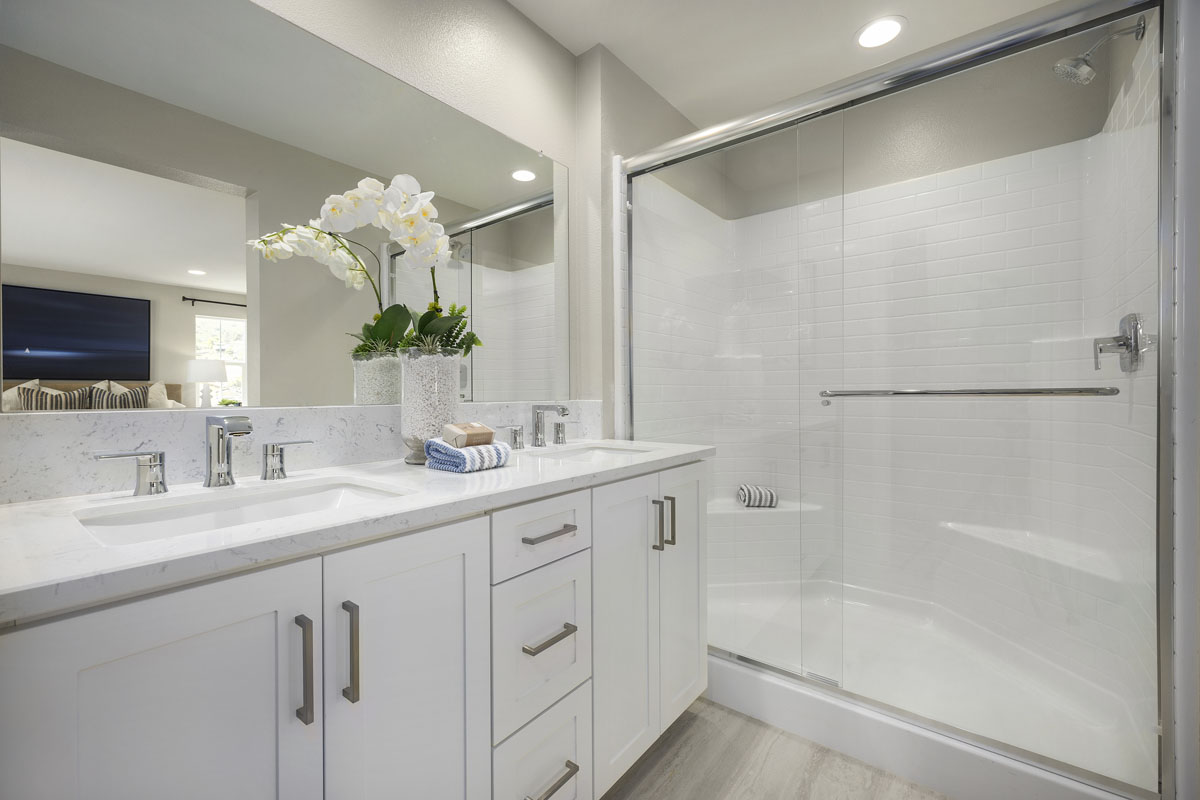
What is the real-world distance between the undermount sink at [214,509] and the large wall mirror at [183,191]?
257 mm

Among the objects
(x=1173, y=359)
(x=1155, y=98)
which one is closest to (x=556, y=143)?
(x=1155, y=98)

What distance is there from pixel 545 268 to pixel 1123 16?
169cm

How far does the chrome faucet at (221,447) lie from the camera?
101 centimetres

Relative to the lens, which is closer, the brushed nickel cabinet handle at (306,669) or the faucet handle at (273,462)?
the brushed nickel cabinet handle at (306,669)

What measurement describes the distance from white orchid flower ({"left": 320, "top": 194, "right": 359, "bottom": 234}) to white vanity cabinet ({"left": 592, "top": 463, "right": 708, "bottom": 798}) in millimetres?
848

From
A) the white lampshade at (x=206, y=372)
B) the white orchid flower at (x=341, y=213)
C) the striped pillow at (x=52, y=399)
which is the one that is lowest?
the striped pillow at (x=52, y=399)

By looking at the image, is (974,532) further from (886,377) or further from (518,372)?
(518,372)

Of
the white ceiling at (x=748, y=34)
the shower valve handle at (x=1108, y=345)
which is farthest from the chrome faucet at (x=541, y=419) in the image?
the shower valve handle at (x=1108, y=345)

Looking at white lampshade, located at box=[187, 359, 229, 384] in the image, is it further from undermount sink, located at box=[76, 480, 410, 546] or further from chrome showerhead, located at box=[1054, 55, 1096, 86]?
chrome showerhead, located at box=[1054, 55, 1096, 86]

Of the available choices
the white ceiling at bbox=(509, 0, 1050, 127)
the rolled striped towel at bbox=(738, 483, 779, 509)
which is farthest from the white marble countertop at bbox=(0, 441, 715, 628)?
the white ceiling at bbox=(509, 0, 1050, 127)

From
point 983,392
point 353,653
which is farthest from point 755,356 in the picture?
point 353,653

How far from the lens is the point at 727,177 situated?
2051 mm

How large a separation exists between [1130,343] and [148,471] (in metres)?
2.20

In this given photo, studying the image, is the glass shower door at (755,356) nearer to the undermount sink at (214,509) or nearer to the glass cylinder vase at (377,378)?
the glass cylinder vase at (377,378)
